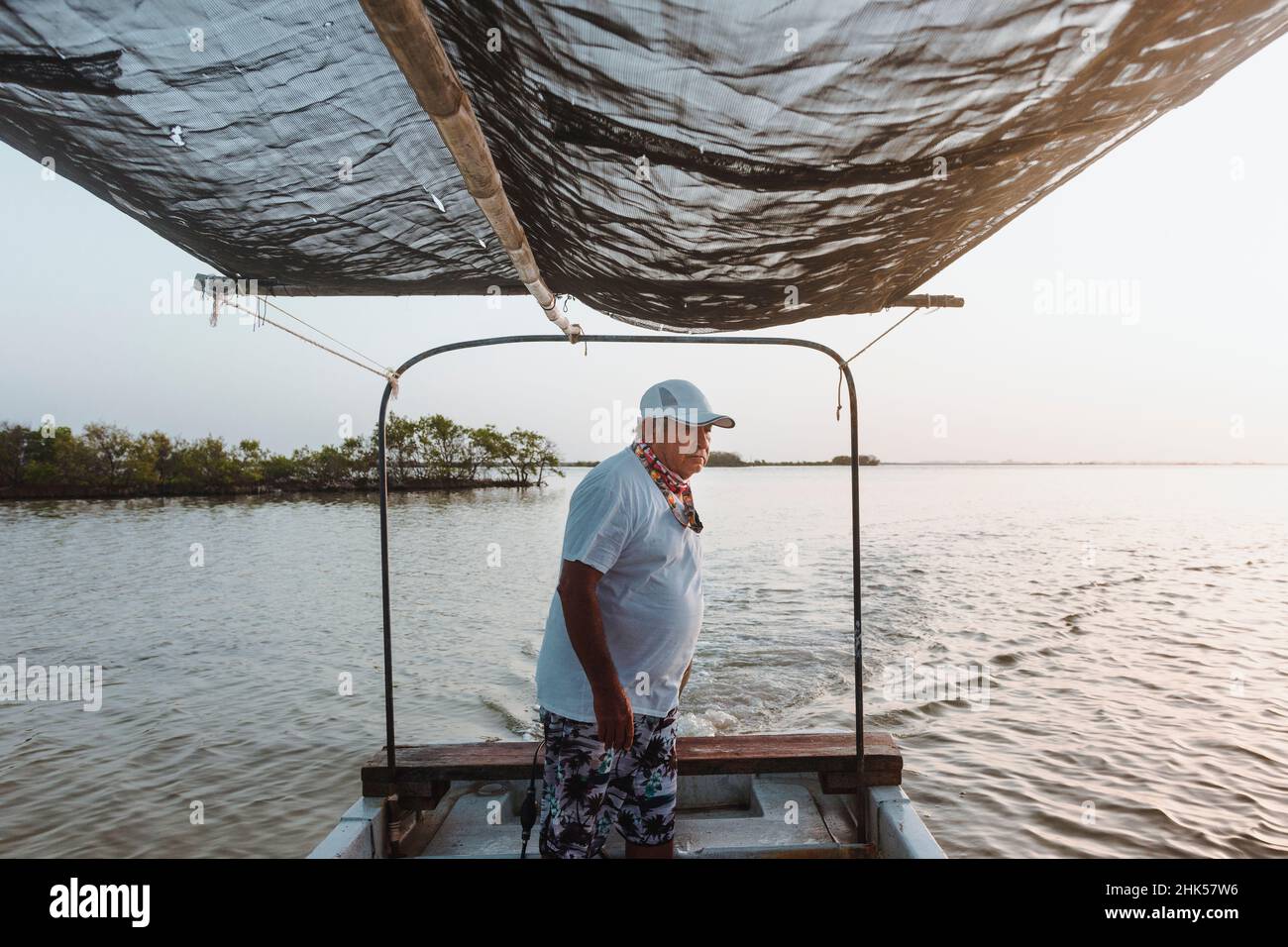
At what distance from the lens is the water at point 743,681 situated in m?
5.89

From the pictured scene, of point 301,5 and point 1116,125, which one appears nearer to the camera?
point 301,5

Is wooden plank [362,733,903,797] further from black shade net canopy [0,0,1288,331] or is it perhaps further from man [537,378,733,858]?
black shade net canopy [0,0,1288,331]

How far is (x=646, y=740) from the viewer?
101 inches

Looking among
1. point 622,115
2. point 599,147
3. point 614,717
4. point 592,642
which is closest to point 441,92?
point 622,115

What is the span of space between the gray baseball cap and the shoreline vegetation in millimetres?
49490

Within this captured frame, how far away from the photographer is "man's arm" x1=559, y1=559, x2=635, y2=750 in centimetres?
229

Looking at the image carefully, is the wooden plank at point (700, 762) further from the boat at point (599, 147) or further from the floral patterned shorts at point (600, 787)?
the floral patterned shorts at point (600, 787)

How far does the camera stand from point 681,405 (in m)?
2.61

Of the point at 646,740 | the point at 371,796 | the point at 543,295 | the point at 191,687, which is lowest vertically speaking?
the point at 191,687

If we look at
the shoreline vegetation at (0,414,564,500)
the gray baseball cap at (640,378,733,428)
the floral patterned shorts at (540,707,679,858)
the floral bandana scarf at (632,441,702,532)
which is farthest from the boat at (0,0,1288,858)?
the shoreline vegetation at (0,414,564,500)

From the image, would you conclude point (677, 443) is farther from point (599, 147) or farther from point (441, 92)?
point (441, 92)

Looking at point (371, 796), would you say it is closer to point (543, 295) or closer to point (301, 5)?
point (543, 295)
